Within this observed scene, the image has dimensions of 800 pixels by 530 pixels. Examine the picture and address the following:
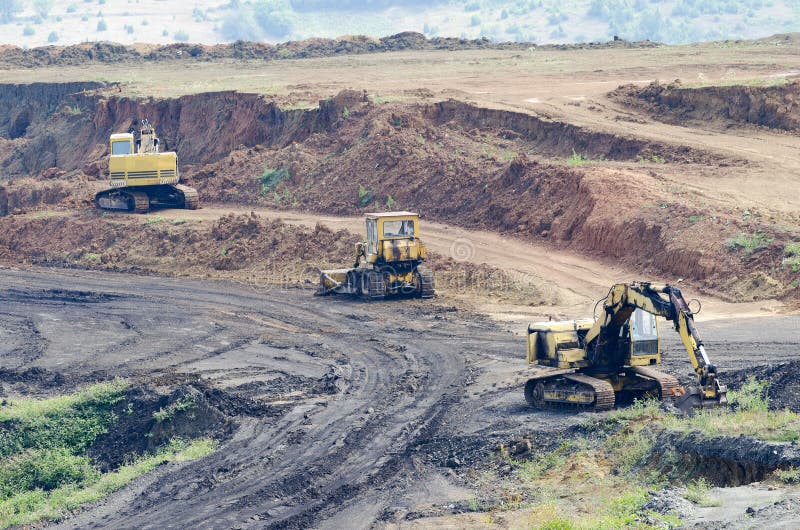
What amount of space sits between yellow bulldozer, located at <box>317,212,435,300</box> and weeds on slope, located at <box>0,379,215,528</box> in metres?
9.32

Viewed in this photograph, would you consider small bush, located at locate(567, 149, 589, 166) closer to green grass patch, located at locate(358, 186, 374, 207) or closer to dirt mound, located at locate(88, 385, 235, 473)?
green grass patch, located at locate(358, 186, 374, 207)

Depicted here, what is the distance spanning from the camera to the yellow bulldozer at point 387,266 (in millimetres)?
31559

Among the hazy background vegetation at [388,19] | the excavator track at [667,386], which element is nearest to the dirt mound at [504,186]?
the excavator track at [667,386]

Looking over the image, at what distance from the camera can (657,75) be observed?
54.2 meters

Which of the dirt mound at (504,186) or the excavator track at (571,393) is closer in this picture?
the excavator track at (571,393)

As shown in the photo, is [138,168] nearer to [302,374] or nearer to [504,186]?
[504,186]

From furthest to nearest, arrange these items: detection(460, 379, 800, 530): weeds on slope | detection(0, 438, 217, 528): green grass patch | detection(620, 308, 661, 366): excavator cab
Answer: detection(620, 308, 661, 366): excavator cab → detection(0, 438, 217, 528): green grass patch → detection(460, 379, 800, 530): weeds on slope

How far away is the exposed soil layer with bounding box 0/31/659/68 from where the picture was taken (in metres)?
83.8

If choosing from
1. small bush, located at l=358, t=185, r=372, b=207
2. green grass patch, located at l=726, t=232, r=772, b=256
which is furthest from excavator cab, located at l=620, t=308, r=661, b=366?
small bush, located at l=358, t=185, r=372, b=207

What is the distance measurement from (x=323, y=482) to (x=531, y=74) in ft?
144

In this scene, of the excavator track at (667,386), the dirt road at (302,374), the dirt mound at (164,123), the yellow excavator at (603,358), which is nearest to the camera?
the dirt road at (302,374)

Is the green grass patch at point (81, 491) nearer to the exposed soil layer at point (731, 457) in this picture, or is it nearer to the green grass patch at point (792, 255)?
the exposed soil layer at point (731, 457)

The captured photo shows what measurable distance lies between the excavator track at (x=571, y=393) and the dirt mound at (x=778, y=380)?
9.66 feet

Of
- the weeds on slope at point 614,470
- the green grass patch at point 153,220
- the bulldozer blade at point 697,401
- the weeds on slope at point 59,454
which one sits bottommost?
the weeds on slope at point 59,454
